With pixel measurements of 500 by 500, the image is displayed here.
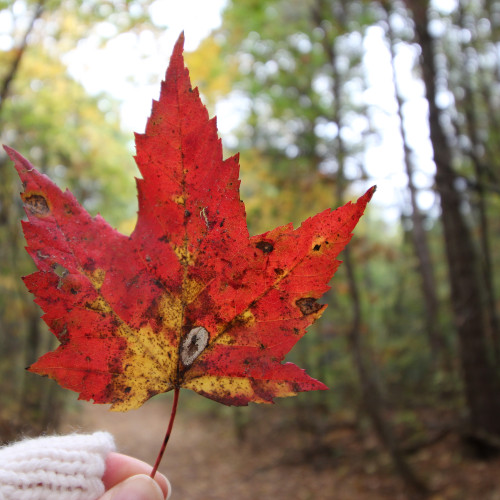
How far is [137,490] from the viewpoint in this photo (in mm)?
829

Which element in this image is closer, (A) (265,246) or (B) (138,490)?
(A) (265,246)

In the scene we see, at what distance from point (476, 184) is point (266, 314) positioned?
2.38m

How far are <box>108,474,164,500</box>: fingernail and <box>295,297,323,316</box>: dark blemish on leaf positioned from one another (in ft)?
1.75

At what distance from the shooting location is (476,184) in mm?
2516

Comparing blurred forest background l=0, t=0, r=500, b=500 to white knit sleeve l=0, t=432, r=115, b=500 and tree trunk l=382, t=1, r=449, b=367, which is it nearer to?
tree trunk l=382, t=1, r=449, b=367

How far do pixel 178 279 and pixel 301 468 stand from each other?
28.1 feet

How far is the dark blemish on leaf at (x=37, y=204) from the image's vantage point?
2.31ft

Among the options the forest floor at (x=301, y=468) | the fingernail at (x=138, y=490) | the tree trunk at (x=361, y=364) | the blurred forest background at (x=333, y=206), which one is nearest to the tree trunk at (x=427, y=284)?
the blurred forest background at (x=333, y=206)

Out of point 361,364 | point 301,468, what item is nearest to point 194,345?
point 361,364

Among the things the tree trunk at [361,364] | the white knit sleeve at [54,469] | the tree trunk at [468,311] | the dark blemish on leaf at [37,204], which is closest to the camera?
the dark blemish on leaf at [37,204]

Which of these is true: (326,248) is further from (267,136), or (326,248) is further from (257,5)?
(267,136)

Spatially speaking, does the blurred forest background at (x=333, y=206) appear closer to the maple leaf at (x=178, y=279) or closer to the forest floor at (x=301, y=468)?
the forest floor at (x=301, y=468)

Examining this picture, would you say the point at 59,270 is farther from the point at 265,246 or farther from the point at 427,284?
the point at 427,284

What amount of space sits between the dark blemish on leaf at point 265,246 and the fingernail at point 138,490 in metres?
0.59
